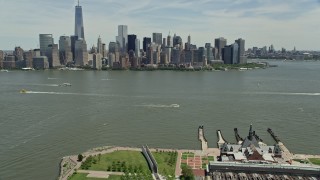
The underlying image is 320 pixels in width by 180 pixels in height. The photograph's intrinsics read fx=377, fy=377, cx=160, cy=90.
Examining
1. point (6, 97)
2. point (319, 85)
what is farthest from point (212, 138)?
point (319, 85)

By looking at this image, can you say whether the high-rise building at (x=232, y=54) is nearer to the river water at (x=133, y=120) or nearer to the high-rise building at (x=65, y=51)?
the high-rise building at (x=65, y=51)

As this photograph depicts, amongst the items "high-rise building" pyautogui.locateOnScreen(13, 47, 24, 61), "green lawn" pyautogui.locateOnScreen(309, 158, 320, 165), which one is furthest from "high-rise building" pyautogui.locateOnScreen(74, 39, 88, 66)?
"green lawn" pyautogui.locateOnScreen(309, 158, 320, 165)

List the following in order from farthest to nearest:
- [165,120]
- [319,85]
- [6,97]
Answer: [319,85], [6,97], [165,120]

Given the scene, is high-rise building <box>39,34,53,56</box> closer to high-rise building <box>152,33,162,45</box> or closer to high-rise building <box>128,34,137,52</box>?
high-rise building <box>128,34,137,52</box>

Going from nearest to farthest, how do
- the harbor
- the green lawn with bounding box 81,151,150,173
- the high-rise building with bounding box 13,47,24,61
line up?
the harbor < the green lawn with bounding box 81,151,150,173 < the high-rise building with bounding box 13,47,24,61

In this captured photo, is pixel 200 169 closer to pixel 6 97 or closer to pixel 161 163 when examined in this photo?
pixel 161 163
